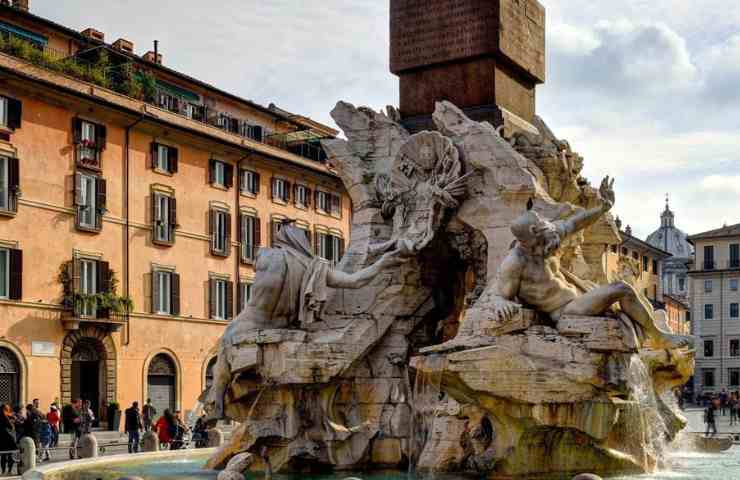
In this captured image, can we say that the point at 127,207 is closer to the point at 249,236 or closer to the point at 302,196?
the point at 249,236

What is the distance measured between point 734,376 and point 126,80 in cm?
5862

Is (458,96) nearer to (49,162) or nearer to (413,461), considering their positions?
(413,461)

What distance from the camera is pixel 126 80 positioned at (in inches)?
1538

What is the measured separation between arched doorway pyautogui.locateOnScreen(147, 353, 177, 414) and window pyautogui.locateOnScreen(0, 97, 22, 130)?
30.5 ft

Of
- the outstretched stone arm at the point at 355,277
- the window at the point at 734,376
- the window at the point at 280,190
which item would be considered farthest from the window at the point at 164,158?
the window at the point at 734,376

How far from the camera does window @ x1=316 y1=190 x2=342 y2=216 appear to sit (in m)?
48.1

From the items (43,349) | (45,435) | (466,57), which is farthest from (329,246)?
(466,57)

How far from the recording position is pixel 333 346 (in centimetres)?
1377

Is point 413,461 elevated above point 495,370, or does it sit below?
below

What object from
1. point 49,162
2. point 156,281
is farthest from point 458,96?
point 156,281

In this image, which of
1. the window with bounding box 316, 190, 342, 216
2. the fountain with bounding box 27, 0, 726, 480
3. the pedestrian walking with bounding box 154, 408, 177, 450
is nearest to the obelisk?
the fountain with bounding box 27, 0, 726, 480

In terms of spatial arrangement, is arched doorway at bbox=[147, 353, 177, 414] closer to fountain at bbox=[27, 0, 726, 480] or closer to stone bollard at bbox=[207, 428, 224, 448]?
stone bollard at bbox=[207, 428, 224, 448]

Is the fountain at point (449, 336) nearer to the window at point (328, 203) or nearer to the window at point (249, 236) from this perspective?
the window at point (249, 236)

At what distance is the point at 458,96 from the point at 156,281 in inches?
980
